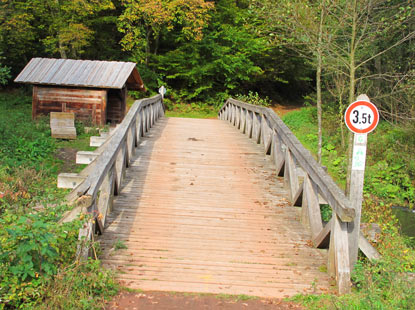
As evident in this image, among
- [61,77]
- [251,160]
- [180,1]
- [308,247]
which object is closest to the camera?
[308,247]

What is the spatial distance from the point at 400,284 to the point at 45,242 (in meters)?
3.42

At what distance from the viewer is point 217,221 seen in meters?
6.02

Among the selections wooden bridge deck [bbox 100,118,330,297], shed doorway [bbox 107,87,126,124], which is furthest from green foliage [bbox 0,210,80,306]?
shed doorway [bbox 107,87,126,124]

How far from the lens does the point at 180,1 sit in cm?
2670

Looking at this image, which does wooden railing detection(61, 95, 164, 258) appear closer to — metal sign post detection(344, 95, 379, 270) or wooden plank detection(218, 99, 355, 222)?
wooden plank detection(218, 99, 355, 222)

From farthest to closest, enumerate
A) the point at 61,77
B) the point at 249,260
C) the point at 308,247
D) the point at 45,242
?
the point at 61,77 < the point at 308,247 < the point at 249,260 < the point at 45,242

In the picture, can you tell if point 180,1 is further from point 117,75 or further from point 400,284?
point 400,284

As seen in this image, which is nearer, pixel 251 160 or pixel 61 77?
pixel 251 160

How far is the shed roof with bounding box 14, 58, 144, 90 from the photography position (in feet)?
59.2

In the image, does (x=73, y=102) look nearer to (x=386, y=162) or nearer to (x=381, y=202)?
(x=386, y=162)

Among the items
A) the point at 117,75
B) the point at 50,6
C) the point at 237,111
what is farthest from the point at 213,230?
the point at 50,6

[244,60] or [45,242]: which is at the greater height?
[244,60]

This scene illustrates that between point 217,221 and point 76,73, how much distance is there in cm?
1476

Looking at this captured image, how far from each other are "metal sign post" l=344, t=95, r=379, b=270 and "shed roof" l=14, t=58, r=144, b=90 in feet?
46.9
